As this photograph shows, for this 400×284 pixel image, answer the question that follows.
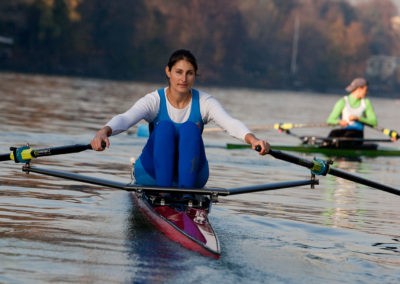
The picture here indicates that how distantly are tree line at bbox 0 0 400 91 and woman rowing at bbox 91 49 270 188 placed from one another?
65.8 meters

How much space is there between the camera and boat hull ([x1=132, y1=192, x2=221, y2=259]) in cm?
670

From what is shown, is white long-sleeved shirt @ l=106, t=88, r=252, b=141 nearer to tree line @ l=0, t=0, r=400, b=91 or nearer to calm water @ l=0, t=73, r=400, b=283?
calm water @ l=0, t=73, r=400, b=283

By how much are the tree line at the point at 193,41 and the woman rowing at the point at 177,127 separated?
2591 inches

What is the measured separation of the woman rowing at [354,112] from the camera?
17.0m

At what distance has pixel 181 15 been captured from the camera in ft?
371

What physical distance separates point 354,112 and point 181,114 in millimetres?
9852

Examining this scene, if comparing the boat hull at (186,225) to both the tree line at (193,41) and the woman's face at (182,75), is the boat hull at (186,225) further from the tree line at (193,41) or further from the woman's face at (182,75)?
the tree line at (193,41)

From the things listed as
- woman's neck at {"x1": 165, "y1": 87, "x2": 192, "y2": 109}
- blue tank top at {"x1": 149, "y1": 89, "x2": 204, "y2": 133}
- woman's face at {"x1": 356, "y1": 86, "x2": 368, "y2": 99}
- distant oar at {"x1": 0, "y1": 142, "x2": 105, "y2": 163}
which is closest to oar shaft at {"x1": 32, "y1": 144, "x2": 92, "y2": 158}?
distant oar at {"x1": 0, "y1": 142, "x2": 105, "y2": 163}

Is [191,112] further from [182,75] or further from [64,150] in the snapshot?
[64,150]

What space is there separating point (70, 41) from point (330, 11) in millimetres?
118364

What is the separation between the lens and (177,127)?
798 cm

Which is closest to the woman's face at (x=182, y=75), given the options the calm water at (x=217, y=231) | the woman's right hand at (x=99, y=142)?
the woman's right hand at (x=99, y=142)

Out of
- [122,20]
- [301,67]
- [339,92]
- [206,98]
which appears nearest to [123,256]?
[206,98]

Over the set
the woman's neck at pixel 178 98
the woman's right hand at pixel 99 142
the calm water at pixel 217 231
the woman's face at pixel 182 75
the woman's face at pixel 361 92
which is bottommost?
the calm water at pixel 217 231
